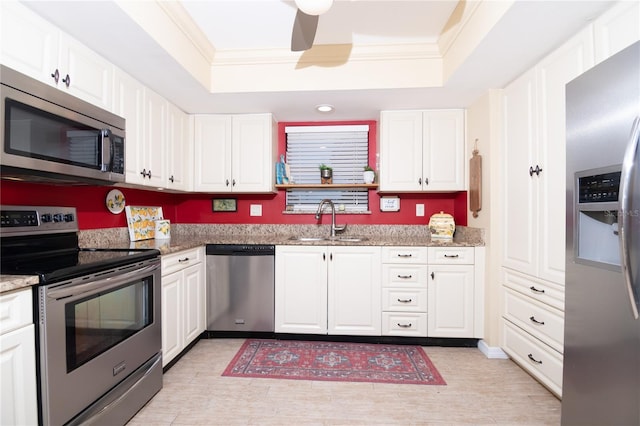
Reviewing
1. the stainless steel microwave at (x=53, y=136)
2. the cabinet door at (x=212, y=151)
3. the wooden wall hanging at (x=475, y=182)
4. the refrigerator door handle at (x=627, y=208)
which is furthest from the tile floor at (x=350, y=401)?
the cabinet door at (x=212, y=151)

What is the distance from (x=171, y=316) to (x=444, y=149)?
2.70 m

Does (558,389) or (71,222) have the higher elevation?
(71,222)

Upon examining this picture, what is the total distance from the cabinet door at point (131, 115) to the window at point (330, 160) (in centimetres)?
147

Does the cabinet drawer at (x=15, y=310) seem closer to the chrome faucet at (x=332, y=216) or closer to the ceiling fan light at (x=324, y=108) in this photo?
the chrome faucet at (x=332, y=216)

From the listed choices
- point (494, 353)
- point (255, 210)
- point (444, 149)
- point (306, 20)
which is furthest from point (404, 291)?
point (306, 20)

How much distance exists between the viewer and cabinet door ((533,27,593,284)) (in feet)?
5.67

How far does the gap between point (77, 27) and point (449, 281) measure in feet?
9.92

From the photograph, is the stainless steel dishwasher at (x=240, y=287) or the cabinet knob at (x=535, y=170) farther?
the stainless steel dishwasher at (x=240, y=287)

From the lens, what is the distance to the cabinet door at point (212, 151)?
3.02 m

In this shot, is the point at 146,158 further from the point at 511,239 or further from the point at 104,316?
the point at 511,239

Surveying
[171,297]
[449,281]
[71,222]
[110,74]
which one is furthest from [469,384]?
[110,74]

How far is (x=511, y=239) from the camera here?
2.28 m

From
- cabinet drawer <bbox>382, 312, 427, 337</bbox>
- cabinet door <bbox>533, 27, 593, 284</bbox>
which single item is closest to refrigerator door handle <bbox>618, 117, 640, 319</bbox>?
cabinet door <bbox>533, 27, 593, 284</bbox>

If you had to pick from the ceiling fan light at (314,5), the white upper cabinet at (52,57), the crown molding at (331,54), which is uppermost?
the crown molding at (331,54)
